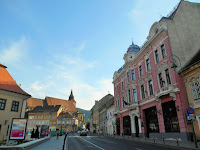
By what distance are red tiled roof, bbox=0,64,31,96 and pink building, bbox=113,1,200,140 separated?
20275mm

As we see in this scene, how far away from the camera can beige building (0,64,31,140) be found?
21.9 meters

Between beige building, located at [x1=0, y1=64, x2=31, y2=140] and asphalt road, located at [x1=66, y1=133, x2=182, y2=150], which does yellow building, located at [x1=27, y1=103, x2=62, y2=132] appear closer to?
beige building, located at [x1=0, y1=64, x2=31, y2=140]

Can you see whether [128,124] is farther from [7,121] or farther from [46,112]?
[46,112]

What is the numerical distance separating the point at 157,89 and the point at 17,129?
729 inches

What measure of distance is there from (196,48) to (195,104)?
29.0 feet

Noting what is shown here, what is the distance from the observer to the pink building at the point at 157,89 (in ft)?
61.2

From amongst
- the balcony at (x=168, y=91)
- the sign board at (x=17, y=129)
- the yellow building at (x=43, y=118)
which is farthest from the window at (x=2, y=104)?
the yellow building at (x=43, y=118)

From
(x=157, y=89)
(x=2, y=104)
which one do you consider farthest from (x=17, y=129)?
(x=157, y=89)

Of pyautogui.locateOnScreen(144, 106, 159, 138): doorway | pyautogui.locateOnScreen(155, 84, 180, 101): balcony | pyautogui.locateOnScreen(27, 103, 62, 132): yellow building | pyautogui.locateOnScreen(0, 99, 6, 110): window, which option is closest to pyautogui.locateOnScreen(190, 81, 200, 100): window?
pyautogui.locateOnScreen(155, 84, 180, 101): balcony

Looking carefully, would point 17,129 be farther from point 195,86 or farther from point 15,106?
point 195,86

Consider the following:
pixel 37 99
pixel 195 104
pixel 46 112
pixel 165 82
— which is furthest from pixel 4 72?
pixel 37 99

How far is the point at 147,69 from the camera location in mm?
26141

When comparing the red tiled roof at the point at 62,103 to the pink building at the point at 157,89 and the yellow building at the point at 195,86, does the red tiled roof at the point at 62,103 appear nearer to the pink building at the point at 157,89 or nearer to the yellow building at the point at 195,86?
the pink building at the point at 157,89

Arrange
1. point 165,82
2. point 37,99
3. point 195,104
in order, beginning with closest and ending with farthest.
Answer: point 195,104
point 165,82
point 37,99
